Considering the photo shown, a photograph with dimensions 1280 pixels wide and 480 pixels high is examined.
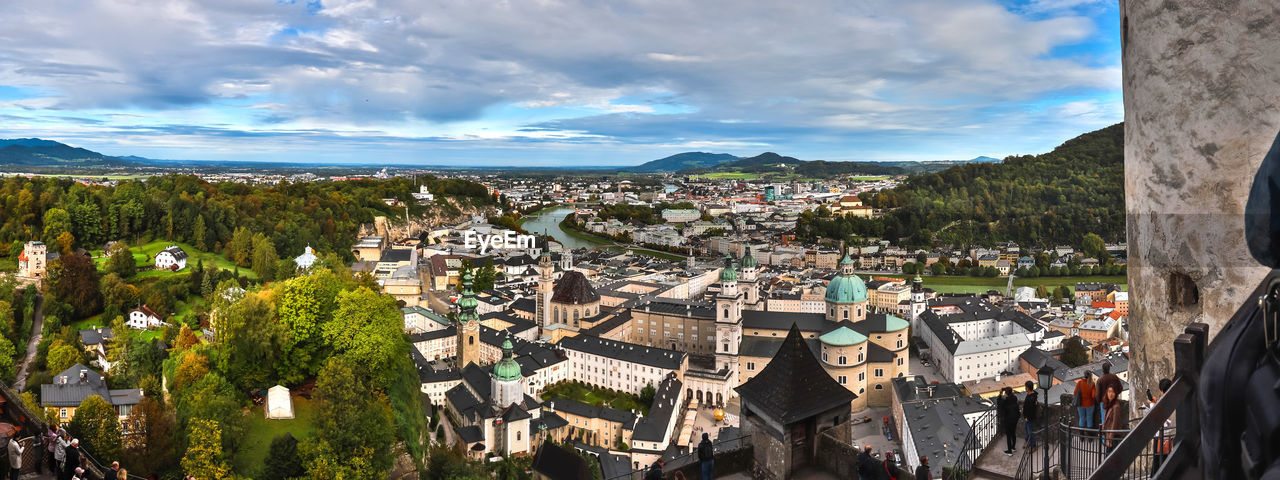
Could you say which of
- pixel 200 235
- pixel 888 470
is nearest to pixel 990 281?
pixel 200 235

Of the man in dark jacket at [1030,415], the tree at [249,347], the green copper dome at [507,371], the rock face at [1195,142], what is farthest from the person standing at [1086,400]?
the green copper dome at [507,371]

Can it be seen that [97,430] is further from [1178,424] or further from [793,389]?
[1178,424]

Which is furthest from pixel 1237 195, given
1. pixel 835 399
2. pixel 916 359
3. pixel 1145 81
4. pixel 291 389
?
pixel 916 359

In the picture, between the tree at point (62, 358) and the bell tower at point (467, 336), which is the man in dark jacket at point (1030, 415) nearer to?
the tree at point (62, 358)

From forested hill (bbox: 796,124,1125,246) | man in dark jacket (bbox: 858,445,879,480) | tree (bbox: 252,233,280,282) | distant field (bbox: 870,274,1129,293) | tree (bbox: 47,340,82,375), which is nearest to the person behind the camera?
man in dark jacket (bbox: 858,445,879,480)

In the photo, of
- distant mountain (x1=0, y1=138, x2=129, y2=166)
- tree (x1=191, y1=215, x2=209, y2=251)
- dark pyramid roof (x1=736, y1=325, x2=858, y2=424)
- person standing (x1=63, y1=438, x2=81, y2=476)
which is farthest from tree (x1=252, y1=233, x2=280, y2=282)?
distant mountain (x1=0, y1=138, x2=129, y2=166)

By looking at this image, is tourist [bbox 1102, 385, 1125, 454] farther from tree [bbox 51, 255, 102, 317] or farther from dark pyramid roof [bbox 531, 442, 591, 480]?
tree [bbox 51, 255, 102, 317]

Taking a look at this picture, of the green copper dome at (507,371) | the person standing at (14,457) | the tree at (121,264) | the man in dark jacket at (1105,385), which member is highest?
the man in dark jacket at (1105,385)
